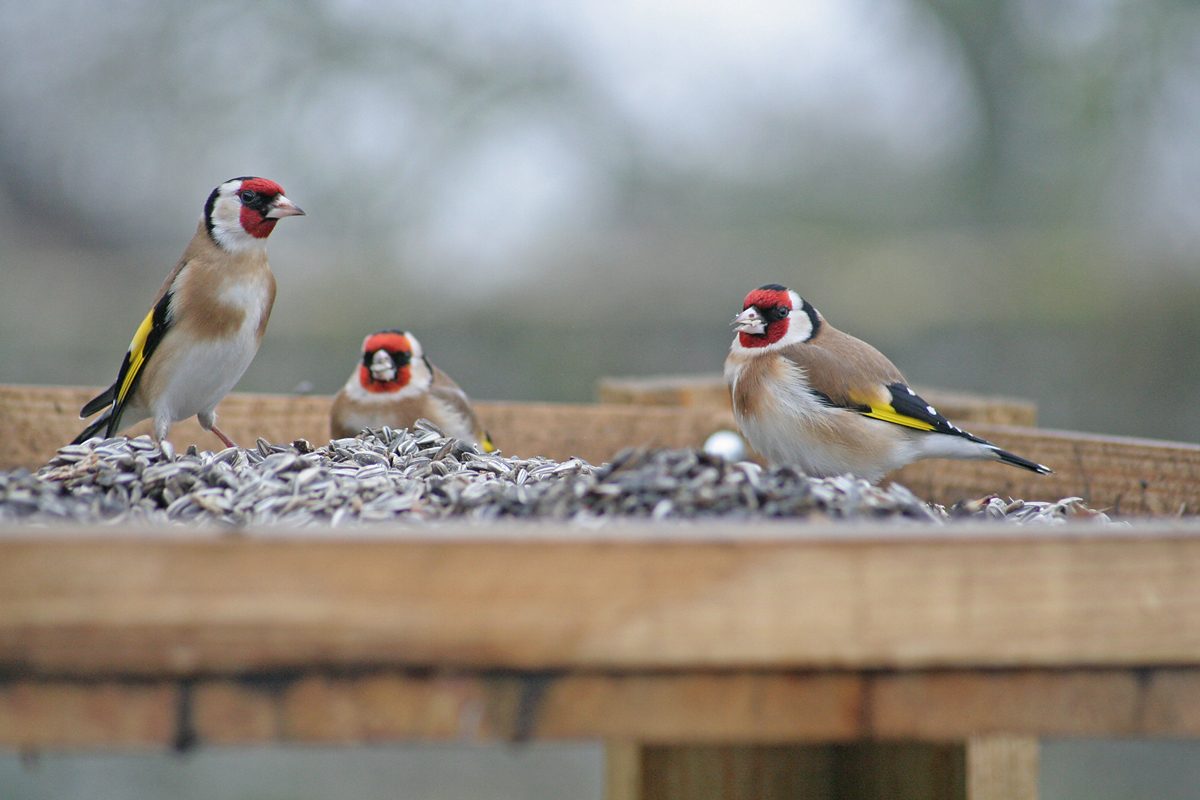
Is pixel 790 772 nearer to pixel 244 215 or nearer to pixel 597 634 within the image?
pixel 597 634

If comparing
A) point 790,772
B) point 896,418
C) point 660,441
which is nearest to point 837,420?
point 896,418

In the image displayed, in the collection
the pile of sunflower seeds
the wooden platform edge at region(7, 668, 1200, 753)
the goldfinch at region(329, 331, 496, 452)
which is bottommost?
the wooden platform edge at region(7, 668, 1200, 753)

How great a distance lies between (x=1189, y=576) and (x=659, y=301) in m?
5.03

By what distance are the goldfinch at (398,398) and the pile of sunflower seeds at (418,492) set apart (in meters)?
0.72

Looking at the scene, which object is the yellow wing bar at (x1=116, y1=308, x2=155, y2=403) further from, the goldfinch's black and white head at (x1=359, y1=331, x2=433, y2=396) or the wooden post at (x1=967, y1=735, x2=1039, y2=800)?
the wooden post at (x1=967, y1=735, x2=1039, y2=800)

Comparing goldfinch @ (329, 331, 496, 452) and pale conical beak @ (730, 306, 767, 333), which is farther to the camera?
goldfinch @ (329, 331, 496, 452)

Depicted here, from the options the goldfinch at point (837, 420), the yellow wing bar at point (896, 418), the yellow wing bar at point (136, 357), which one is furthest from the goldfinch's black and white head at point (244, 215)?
the yellow wing bar at point (896, 418)

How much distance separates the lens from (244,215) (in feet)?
9.02

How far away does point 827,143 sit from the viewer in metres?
7.34

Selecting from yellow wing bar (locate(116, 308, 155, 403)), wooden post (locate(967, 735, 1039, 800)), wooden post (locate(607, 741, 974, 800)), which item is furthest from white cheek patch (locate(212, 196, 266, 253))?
wooden post (locate(967, 735, 1039, 800))

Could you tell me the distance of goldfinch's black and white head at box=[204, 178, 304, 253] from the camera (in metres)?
2.75

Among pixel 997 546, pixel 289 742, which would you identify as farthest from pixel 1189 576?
pixel 289 742

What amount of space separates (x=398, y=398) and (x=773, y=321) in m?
1.13

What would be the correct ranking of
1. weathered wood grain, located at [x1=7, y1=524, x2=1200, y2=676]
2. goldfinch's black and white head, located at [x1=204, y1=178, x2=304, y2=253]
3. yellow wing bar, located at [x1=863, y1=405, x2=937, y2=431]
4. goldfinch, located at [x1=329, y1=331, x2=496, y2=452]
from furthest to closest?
goldfinch, located at [x1=329, y1=331, x2=496, y2=452]
goldfinch's black and white head, located at [x1=204, y1=178, x2=304, y2=253]
yellow wing bar, located at [x1=863, y1=405, x2=937, y2=431]
weathered wood grain, located at [x1=7, y1=524, x2=1200, y2=676]
